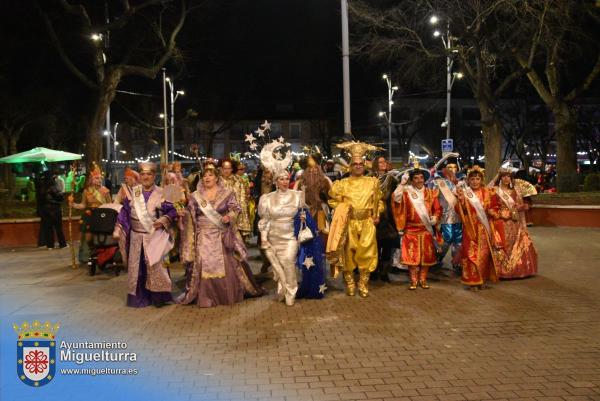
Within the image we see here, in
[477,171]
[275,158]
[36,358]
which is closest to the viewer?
[36,358]

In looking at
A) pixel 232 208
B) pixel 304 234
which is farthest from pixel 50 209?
pixel 304 234

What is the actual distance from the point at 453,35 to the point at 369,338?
Result: 18312 mm

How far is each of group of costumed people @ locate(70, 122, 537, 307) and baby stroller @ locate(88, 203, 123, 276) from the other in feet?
3.89

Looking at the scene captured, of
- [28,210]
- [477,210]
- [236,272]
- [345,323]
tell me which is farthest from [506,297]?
[28,210]

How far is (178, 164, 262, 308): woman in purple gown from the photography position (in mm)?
7852

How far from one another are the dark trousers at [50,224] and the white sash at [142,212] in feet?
22.2

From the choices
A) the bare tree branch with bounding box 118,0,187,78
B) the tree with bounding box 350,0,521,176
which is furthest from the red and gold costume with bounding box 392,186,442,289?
the bare tree branch with bounding box 118,0,187,78

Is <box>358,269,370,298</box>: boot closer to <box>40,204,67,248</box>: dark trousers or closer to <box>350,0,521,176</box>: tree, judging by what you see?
<box>40,204,67,248</box>: dark trousers

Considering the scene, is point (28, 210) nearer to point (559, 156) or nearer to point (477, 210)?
point (477, 210)

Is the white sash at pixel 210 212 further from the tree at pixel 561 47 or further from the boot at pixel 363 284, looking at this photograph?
the tree at pixel 561 47

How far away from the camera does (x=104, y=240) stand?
408 inches

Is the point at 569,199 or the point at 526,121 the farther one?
the point at 526,121

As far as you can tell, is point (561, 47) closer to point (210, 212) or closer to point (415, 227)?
point (415, 227)

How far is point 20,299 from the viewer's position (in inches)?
335
